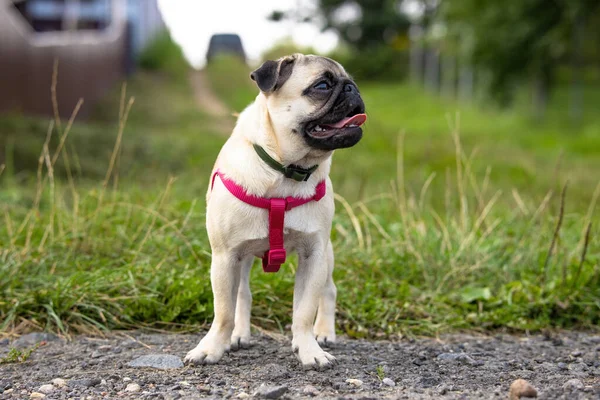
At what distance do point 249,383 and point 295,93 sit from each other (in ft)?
4.21

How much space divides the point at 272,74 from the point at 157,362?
1.41 meters

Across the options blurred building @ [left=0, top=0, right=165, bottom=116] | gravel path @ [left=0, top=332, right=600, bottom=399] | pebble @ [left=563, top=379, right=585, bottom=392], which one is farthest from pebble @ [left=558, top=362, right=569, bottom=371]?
blurred building @ [left=0, top=0, right=165, bottom=116]

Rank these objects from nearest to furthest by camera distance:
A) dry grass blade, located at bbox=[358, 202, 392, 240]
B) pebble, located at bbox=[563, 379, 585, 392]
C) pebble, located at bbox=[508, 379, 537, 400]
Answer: pebble, located at bbox=[508, 379, 537, 400], pebble, located at bbox=[563, 379, 585, 392], dry grass blade, located at bbox=[358, 202, 392, 240]

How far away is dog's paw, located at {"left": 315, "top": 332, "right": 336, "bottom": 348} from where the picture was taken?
3926 millimetres

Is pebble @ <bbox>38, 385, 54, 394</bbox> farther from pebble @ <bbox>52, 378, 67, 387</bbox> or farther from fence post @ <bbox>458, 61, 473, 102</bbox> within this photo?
fence post @ <bbox>458, 61, 473, 102</bbox>

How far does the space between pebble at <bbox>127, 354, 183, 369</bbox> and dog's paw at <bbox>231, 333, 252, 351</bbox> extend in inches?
13.7

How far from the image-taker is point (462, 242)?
503 centimetres

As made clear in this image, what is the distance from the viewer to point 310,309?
3.50 m

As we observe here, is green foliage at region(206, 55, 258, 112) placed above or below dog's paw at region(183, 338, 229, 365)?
above

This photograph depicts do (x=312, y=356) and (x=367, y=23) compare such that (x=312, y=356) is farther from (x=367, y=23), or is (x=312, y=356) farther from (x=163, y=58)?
(x=367, y=23)

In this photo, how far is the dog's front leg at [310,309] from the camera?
346 cm

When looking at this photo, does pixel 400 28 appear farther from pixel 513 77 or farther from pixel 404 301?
pixel 404 301

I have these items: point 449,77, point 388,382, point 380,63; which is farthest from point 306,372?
point 380,63

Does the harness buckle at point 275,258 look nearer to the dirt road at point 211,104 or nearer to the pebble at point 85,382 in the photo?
the pebble at point 85,382
